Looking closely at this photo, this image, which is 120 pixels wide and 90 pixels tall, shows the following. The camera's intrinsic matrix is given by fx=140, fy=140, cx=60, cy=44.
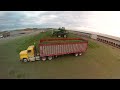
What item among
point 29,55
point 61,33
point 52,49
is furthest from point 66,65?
point 61,33

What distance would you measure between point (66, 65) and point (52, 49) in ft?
5.57

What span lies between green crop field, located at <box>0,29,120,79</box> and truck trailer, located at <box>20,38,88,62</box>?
1.20ft

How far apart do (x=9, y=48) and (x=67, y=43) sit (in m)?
4.63

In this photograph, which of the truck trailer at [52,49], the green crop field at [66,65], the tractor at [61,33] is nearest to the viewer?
the green crop field at [66,65]

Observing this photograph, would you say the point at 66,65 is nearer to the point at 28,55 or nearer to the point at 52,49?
the point at 52,49

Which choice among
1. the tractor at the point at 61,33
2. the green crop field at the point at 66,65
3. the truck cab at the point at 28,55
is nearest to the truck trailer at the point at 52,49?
the truck cab at the point at 28,55

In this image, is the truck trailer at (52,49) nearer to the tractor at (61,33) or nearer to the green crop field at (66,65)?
the green crop field at (66,65)

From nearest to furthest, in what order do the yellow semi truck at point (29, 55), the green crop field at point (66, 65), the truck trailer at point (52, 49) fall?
the green crop field at point (66, 65) < the truck trailer at point (52, 49) < the yellow semi truck at point (29, 55)

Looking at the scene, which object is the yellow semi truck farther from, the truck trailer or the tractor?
the tractor

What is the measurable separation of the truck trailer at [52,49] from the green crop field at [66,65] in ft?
1.20

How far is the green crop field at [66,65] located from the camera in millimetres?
8289
